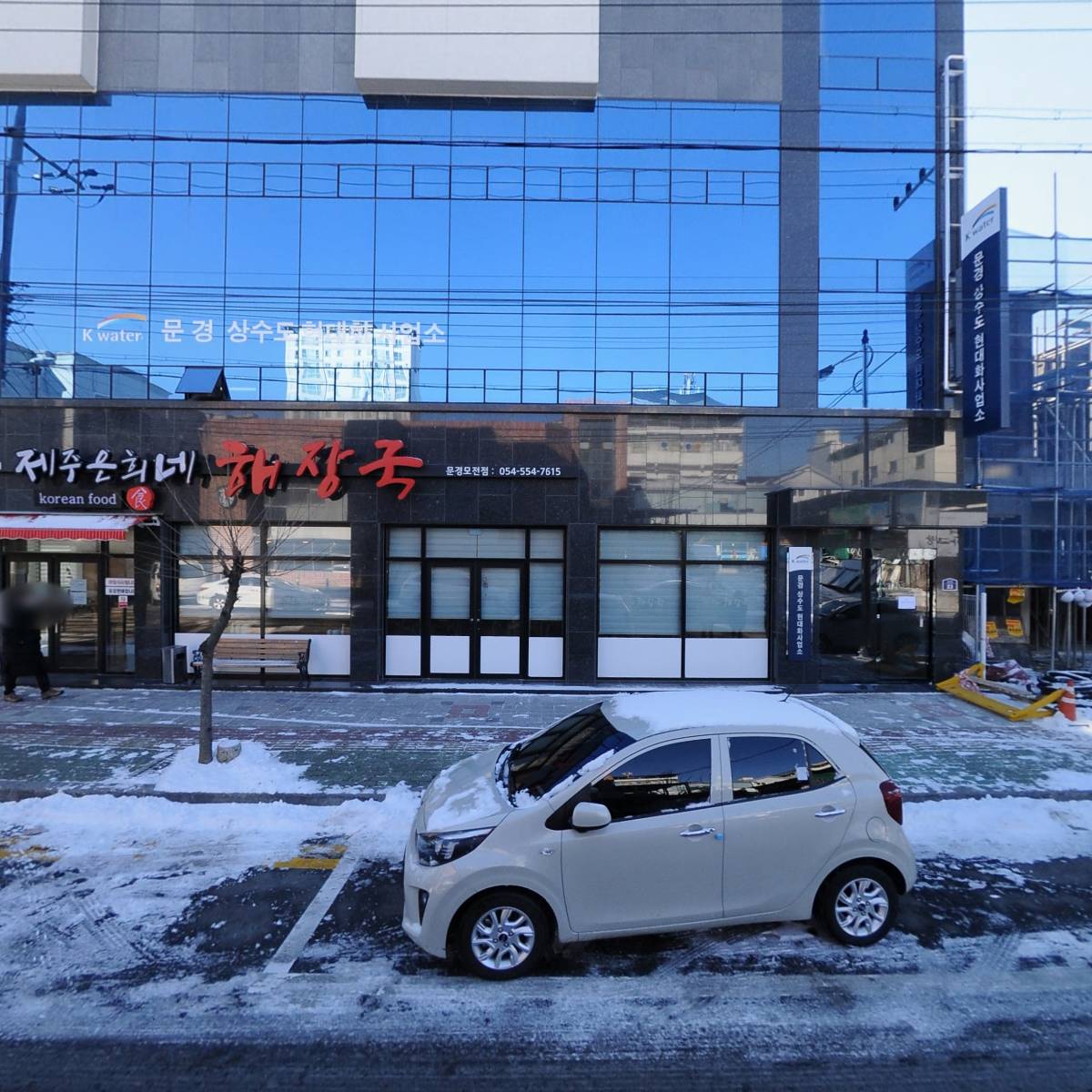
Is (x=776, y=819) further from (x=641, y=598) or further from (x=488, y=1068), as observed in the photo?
(x=641, y=598)

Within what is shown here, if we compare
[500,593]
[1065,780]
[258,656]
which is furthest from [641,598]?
[258,656]

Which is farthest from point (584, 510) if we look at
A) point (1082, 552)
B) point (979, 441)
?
point (1082, 552)

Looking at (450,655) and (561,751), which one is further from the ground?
A: (561,751)

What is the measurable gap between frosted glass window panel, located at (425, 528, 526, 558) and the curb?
5.97m

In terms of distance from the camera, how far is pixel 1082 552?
12.9m

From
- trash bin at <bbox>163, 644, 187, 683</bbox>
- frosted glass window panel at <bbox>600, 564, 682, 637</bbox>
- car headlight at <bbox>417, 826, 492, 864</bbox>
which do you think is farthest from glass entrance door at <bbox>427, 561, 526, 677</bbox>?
car headlight at <bbox>417, 826, 492, 864</bbox>

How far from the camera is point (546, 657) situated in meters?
12.6

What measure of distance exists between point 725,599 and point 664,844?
354 inches

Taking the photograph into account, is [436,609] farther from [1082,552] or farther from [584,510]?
[1082,552]

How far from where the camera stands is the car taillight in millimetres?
4535

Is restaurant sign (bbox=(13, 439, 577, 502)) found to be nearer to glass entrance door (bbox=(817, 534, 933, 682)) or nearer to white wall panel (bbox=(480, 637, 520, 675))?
white wall panel (bbox=(480, 637, 520, 675))

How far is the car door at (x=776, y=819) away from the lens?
429 cm

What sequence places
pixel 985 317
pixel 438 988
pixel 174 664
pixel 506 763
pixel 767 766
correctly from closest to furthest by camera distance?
pixel 438 988
pixel 767 766
pixel 506 763
pixel 985 317
pixel 174 664

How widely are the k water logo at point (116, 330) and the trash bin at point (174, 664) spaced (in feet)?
18.5
